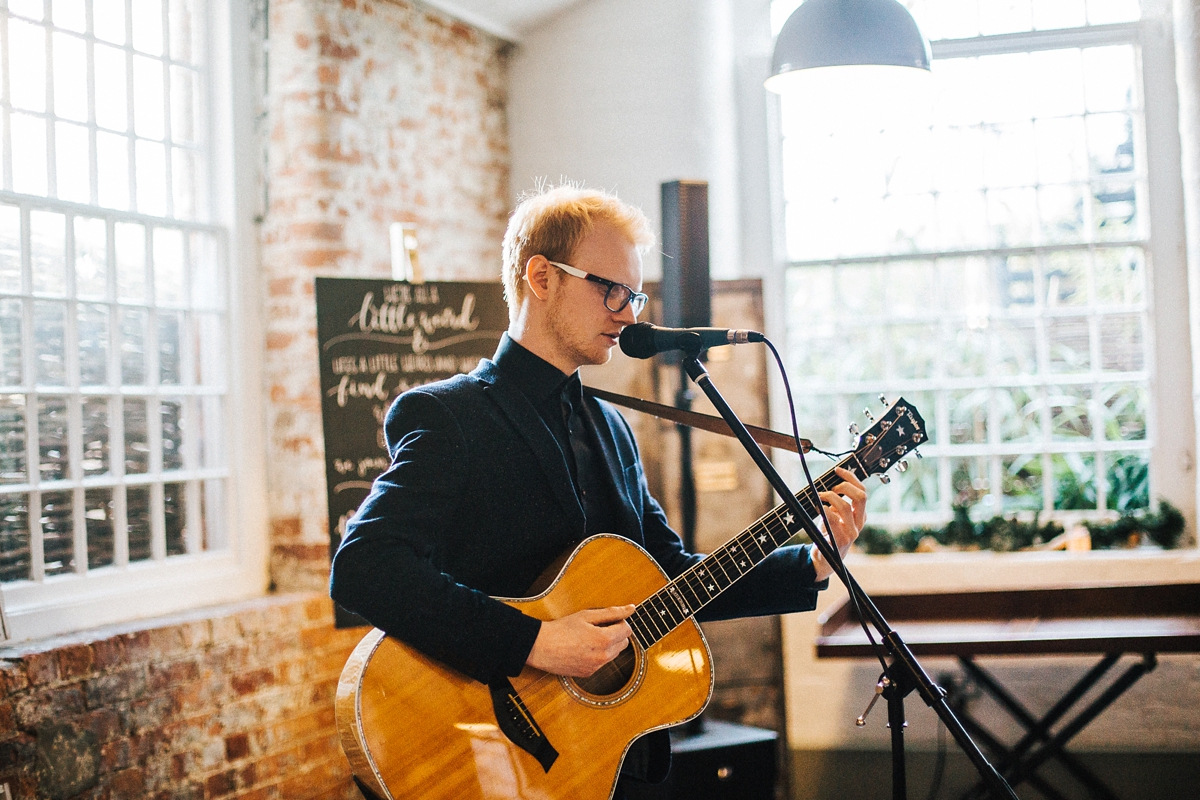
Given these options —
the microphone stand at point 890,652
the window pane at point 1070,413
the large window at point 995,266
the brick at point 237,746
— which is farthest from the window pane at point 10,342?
the window pane at point 1070,413

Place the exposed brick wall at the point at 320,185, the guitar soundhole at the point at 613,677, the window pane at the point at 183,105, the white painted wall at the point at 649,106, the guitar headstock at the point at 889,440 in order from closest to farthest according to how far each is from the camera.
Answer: the guitar soundhole at the point at 613,677
the guitar headstock at the point at 889,440
the window pane at the point at 183,105
the exposed brick wall at the point at 320,185
the white painted wall at the point at 649,106

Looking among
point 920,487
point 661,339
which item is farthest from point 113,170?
point 920,487

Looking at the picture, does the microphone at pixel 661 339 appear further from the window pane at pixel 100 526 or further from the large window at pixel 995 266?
the large window at pixel 995 266

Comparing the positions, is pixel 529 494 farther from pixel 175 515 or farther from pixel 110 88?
pixel 110 88

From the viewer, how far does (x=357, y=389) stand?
3152 millimetres

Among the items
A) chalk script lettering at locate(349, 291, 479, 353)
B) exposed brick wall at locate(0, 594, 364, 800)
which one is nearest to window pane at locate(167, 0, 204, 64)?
chalk script lettering at locate(349, 291, 479, 353)

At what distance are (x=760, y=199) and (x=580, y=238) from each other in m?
2.70

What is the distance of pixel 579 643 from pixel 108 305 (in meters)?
2.14

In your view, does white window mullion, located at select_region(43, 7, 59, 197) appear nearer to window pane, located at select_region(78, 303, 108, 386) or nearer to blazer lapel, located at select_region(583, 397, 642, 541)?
window pane, located at select_region(78, 303, 108, 386)

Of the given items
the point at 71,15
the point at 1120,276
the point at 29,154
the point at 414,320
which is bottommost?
the point at 414,320

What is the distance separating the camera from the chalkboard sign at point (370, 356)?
3.10m

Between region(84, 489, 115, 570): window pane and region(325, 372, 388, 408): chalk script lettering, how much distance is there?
79cm

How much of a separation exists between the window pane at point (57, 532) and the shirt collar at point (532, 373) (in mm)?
1716

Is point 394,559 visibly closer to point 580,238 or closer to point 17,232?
point 580,238
